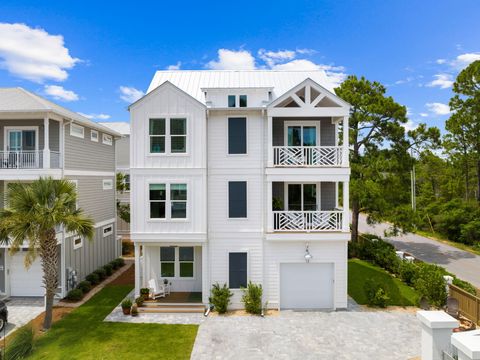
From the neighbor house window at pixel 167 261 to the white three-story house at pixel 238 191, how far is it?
135 centimetres

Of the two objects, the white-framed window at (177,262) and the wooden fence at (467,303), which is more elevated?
the white-framed window at (177,262)

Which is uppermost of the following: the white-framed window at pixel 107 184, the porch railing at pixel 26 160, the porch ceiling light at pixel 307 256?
the porch railing at pixel 26 160

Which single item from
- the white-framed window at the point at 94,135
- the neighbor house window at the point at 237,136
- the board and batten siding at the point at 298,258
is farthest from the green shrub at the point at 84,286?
the neighbor house window at the point at 237,136

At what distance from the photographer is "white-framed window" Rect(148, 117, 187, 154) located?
46.2 feet

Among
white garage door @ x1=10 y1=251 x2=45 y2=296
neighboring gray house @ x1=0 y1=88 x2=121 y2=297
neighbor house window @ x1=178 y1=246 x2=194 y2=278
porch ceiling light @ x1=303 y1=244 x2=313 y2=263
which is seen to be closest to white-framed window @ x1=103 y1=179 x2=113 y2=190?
neighboring gray house @ x1=0 y1=88 x2=121 y2=297

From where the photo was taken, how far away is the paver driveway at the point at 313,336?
10.2 meters

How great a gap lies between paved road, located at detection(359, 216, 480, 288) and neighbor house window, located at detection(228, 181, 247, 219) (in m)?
15.2

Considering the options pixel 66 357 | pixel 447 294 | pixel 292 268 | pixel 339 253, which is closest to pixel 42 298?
pixel 66 357

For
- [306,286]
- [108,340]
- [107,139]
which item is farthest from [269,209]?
[107,139]

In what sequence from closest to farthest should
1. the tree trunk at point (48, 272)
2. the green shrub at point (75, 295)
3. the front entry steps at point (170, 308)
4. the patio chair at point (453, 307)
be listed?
the tree trunk at point (48, 272), the patio chair at point (453, 307), the front entry steps at point (170, 308), the green shrub at point (75, 295)

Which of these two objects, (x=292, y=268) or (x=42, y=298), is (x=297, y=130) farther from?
(x=42, y=298)

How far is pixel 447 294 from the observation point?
13633 millimetres

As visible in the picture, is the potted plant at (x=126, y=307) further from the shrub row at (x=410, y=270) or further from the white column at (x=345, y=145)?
the white column at (x=345, y=145)

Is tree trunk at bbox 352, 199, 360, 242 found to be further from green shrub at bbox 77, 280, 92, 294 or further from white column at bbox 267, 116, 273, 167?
green shrub at bbox 77, 280, 92, 294
